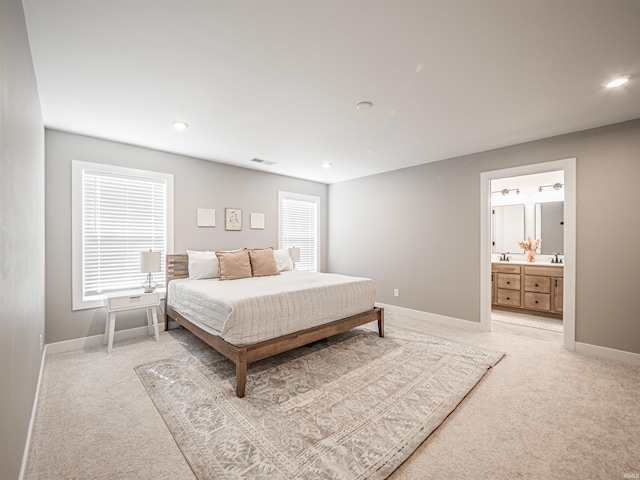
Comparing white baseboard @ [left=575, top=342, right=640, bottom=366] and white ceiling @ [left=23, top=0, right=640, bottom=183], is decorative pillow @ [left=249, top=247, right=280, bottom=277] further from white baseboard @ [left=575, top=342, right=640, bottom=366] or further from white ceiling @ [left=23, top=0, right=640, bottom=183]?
white baseboard @ [left=575, top=342, right=640, bottom=366]

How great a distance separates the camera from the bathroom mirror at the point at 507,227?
5543 mm

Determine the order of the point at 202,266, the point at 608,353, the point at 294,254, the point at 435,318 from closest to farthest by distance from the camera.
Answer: the point at 608,353 → the point at 202,266 → the point at 435,318 → the point at 294,254

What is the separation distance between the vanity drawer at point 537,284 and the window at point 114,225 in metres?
5.84

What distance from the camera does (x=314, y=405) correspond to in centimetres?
221

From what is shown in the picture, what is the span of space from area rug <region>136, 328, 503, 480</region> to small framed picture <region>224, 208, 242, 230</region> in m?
2.11

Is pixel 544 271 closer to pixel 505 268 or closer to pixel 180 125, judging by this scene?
pixel 505 268

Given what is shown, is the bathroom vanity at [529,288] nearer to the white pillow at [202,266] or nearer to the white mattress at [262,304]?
the white mattress at [262,304]

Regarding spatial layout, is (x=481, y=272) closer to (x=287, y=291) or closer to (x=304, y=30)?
(x=287, y=291)

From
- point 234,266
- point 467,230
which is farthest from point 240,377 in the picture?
point 467,230

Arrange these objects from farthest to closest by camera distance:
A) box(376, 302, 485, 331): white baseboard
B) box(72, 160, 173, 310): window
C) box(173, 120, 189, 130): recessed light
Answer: box(376, 302, 485, 331): white baseboard → box(72, 160, 173, 310): window → box(173, 120, 189, 130): recessed light

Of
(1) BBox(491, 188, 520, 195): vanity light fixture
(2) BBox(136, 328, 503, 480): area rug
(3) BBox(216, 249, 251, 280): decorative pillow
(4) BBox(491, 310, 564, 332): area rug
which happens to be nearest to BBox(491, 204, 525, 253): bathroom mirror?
(1) BBox(491, 188, 520, 195): vanity light fixture

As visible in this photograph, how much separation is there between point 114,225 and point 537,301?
656 centimetres

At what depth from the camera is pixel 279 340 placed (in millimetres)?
2689

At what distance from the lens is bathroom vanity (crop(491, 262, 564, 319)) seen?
461 cm
